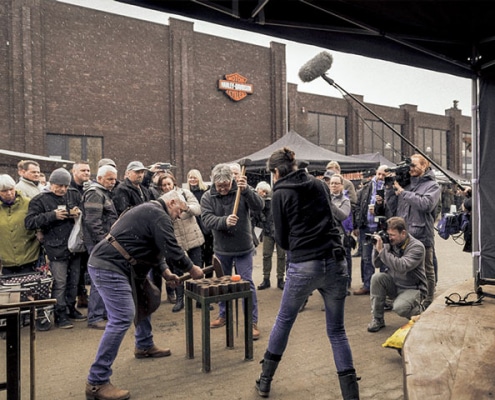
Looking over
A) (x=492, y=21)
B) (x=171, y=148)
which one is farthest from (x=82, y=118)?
(x=492, y=21)

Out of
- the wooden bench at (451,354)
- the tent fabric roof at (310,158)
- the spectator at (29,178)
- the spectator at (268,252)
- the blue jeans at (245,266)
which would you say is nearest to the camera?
the wooden bench at (451,354)

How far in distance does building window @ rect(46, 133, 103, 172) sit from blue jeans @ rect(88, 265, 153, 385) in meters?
15.3

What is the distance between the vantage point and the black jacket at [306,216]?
9.84ft

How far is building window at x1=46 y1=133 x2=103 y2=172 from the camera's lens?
667 inches

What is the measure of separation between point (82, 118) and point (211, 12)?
15706 mm

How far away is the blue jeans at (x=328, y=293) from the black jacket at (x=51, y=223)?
3.27 metres

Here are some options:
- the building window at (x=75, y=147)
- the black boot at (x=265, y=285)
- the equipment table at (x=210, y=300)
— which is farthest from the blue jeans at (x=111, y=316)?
the building window at (x=75, y=147)

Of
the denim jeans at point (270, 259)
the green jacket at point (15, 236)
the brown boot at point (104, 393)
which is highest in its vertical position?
the green jacket at point (15, 236)

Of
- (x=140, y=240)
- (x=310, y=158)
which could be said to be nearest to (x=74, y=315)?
(x=140, y=240)

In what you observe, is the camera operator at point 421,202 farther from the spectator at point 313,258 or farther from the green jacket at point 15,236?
the green jacket at point 15,236

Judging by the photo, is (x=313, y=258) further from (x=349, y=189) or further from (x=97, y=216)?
(x=349, y=189)

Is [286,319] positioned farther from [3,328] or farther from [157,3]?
[157,3]

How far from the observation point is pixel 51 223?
16.7ft

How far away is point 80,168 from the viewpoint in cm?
541
